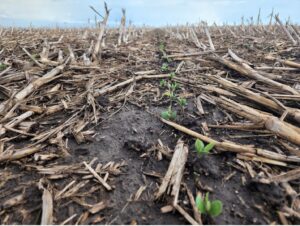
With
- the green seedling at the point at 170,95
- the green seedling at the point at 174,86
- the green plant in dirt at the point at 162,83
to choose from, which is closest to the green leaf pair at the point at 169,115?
the green seedling at the point at 170,95

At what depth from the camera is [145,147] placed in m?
3.00

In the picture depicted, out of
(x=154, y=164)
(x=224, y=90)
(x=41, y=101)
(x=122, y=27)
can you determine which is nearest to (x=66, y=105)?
(x=41, y=101)

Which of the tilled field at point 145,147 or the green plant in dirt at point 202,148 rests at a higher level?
the green plant in dirt at point 202,148

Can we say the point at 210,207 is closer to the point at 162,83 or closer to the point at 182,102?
the point at 182,102

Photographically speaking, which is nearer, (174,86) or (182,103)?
(182,103)

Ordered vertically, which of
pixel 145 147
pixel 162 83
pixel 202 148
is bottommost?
pixel 145 147

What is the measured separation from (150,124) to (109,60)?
3.64 meters

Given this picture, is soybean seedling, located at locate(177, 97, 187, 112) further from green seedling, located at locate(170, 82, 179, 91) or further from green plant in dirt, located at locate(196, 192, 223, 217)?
green plant in dirt, located at locate(196, 192, 223, 217)

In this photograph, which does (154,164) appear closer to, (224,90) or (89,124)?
(89,124)

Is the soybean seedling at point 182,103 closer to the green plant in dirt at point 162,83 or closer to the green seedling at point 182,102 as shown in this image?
the green seedling at point 182,102

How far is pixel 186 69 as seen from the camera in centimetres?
587

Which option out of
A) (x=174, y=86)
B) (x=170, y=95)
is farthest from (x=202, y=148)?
(x=174, y=86)

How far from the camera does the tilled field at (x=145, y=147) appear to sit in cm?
223

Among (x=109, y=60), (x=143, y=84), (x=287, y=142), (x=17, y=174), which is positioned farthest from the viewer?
(x=109, y=60)
